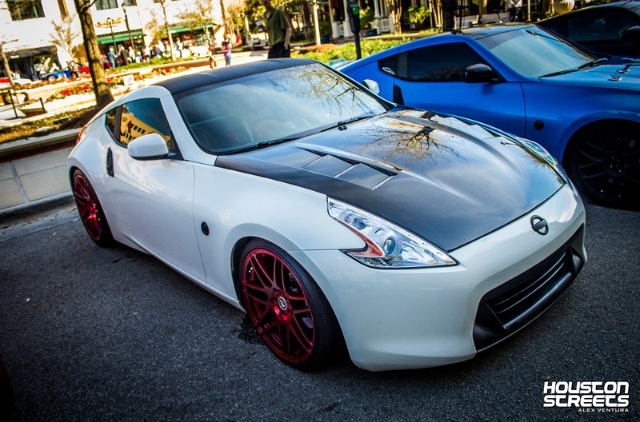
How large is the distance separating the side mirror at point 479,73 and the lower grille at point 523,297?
7.85ft

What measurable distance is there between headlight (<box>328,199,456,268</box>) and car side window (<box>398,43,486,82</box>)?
3.17 metres

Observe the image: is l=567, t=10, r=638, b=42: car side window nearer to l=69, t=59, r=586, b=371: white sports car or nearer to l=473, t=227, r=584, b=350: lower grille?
l=69, t=59, r=586, b=371: white sports car

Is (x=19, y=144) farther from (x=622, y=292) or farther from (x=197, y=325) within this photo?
(x=622, y=292)

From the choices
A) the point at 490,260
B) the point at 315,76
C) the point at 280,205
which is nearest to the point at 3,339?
the point at 280,205

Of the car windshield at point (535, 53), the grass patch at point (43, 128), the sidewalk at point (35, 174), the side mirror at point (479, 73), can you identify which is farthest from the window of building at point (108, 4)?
the side mirror at point (479, 73)

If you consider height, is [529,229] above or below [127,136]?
below

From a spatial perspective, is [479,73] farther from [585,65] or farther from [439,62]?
[585,65]

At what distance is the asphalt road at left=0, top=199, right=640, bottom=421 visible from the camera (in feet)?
7.89

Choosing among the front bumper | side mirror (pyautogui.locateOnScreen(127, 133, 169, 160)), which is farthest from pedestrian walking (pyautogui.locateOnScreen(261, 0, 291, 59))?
the front bumper

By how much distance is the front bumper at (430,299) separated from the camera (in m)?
2.21

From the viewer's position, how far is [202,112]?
343cm

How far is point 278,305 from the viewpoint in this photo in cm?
273

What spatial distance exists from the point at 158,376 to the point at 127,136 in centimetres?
188

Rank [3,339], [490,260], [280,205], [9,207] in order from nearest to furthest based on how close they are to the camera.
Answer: [490,260] < [280,205] < [3,339] < [9,207]
